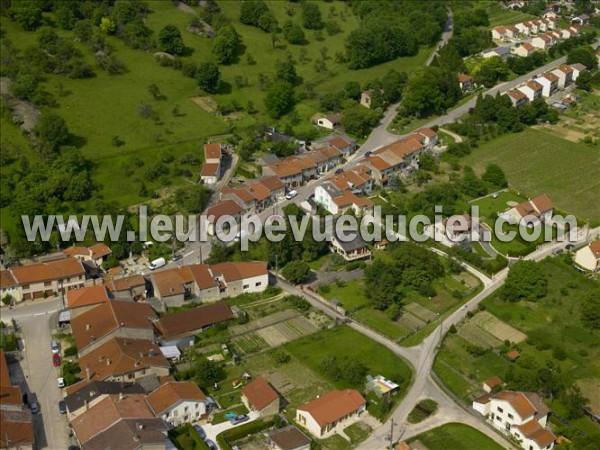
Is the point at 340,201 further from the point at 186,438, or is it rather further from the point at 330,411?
the point at 186,438

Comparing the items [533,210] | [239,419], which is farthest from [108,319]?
[533,210]

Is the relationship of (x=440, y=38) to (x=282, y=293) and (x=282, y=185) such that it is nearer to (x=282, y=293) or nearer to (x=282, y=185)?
(x=282, y=185)

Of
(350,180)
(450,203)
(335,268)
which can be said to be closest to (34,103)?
(350,180)

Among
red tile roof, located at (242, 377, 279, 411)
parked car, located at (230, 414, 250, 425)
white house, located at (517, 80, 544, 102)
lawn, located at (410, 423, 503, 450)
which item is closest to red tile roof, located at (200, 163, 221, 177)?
red tile roof, located at (242, 377, 279, 411)

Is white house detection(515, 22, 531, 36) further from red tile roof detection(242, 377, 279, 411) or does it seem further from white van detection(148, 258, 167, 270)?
red tile roof detection(242, 377, 279, 411)

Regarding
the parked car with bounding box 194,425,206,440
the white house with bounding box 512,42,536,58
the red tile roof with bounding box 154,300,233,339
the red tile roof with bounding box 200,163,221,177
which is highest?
the white house with bounding box 512,42,536,58
